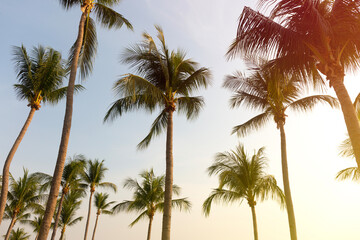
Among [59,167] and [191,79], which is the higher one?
[191,79]

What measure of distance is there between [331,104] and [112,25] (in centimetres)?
1053

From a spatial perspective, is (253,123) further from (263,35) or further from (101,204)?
(101,204)

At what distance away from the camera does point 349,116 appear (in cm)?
558

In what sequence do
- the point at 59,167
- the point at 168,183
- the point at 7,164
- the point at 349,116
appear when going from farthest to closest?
the point at 7,164 < the point at 168,183 < the point at 59,167 < the point at 349,116

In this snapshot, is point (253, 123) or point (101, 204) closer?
point (253, 123)

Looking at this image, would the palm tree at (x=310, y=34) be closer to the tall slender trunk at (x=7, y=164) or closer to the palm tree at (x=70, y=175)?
the tall slender trunk at (x=7, y=164)

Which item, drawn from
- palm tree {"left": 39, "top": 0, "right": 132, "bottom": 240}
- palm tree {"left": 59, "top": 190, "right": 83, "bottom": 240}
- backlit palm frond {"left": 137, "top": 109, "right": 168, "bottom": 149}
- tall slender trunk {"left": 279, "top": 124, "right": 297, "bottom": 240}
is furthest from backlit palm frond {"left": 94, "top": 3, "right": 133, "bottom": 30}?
palm tree {"left": 59, "top": 190, "right": 83, "bottom": 240}

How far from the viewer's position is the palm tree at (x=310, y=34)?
634 centimetres

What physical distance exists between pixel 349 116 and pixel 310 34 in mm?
2307

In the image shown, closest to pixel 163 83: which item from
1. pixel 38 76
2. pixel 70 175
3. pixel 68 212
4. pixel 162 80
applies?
pixel 162 80

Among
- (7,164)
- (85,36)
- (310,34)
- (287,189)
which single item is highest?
(85,36)

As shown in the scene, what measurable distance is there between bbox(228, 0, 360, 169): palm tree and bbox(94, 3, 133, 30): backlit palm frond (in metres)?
6.96

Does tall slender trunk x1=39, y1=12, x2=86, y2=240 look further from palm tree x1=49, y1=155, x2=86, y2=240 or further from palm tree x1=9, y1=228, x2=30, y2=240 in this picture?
palm tree x1=9, y1=228, x2=30, y2=240

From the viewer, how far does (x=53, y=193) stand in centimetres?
729
